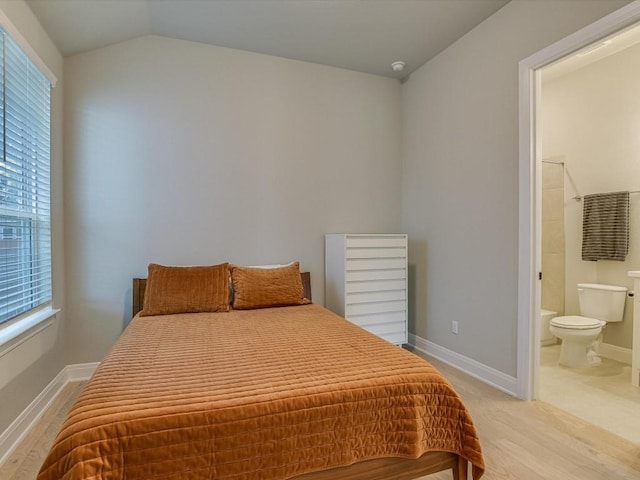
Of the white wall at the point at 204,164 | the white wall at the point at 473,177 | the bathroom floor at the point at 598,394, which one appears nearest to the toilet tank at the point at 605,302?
the bathroom floor at the point at 598,394

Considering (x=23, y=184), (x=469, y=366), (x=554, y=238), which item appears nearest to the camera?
(x=23, y=184)

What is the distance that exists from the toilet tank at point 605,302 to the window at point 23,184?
435 cm

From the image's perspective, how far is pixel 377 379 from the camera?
1.36 meters

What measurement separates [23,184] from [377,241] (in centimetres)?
251

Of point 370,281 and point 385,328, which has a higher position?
point 370,281

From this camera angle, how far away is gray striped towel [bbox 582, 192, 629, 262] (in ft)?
10.2

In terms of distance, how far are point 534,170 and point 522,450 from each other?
1.66 m

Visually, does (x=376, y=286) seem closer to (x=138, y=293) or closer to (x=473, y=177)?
(x=473, y=177)

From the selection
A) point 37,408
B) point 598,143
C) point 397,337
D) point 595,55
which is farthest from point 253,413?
point 595,55

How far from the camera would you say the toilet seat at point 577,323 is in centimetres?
290

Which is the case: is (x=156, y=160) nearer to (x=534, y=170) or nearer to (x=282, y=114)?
(x=282, y=114)

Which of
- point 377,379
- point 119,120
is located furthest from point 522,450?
point 119,120

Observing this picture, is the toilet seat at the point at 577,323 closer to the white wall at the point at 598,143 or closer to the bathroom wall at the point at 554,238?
the white wall at the point at 598,143

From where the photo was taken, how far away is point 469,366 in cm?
281
